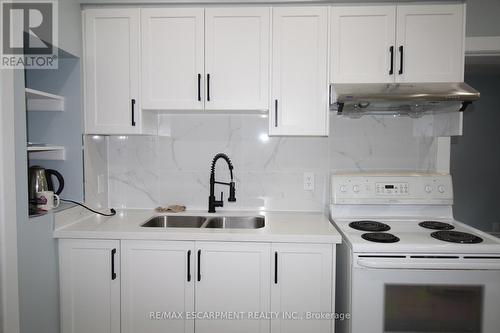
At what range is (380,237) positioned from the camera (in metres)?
1.65

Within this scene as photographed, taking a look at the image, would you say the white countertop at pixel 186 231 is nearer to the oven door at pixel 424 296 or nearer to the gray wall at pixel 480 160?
the oven door at pixel 424 296

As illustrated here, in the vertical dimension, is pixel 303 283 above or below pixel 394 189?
below

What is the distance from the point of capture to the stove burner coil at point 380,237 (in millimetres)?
1605

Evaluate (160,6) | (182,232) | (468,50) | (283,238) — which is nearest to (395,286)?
(283,238)

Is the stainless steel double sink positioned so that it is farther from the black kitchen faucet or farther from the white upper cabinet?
the white upper cabinet

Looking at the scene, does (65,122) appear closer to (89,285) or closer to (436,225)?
(89,285)

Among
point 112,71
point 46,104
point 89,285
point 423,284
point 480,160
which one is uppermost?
point 112,71

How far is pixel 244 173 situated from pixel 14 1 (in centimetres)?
159

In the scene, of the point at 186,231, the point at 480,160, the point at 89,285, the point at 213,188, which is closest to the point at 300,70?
the point at 213,188

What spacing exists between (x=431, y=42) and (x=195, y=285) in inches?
78.4

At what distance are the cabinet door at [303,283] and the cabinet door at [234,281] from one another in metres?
0.07

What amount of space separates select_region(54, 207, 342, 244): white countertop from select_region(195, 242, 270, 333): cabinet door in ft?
0.18

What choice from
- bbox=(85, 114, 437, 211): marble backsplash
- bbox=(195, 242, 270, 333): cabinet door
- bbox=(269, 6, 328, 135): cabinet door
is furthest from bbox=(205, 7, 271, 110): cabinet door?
bbox=(195, 242, 270, 333): cabinet door

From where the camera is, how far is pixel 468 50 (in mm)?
2168
